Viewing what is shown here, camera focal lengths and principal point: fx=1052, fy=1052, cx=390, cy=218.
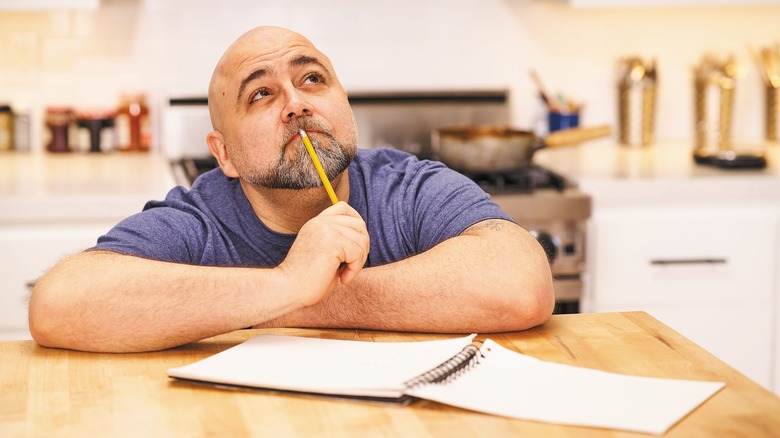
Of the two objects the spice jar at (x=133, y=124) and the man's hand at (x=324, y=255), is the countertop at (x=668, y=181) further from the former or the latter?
the man's hand at (x=324, y=255)

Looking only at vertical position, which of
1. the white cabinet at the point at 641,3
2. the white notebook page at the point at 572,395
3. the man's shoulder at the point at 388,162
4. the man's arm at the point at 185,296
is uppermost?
the white cabinet at the point at 641,3

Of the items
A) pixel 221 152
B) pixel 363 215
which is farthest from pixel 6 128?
pixel 363 215

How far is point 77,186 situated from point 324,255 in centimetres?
166

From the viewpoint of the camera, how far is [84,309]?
4.99ft

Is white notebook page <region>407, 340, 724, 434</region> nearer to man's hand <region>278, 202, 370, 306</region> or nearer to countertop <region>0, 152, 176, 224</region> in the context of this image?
man's hand <region>278, 202, 370, 306</region>

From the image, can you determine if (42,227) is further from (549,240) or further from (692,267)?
(692,267)

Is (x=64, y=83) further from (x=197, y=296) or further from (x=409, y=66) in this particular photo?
(x=197, y=296)

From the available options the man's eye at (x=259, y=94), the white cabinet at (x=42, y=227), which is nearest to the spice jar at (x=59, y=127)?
the white cabinet at (x=42, y=227)

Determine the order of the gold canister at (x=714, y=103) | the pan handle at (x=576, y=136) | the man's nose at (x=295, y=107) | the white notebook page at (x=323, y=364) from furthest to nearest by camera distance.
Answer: the gold canister at (x=714, y=103) < the pan handle at (x=576, y=136) < the man's nose at (x=295, y=107) < the white notebook page at (x=323, y=364)

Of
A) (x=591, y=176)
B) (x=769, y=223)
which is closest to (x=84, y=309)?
(x=591, y=176)

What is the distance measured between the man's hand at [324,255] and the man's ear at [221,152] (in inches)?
20.6

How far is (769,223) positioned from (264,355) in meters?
2.02

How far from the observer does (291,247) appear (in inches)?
65.9

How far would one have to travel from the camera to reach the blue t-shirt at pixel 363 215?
6.12 feet
